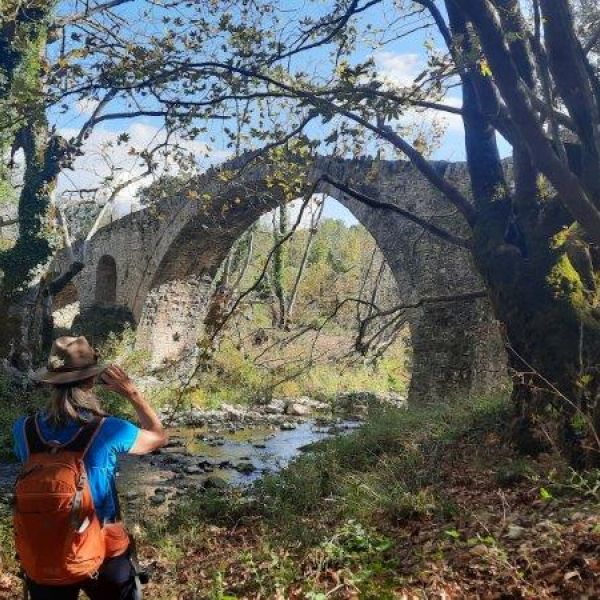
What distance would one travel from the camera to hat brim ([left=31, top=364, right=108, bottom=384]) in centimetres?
230

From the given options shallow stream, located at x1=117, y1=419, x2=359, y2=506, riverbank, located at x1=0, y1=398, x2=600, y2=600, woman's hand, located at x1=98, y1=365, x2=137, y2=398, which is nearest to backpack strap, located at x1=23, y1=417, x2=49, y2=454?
woman's hand, located at x1=98, y1=365, x2=137, y2=398

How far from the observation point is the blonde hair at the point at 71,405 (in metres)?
2.25

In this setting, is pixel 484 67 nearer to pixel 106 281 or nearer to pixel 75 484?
pixel 75 484

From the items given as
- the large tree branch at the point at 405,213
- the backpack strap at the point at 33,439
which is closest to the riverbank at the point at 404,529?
the backpack strap at the point at 33,439

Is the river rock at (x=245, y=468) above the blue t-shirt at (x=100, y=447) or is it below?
below

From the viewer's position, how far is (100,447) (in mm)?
2244

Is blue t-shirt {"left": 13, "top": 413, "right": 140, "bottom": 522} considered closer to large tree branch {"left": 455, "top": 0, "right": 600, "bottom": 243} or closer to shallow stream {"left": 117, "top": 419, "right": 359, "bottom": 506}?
large tree branch {"left": 455, "top": 0, "right": 600, "bottom": 243}

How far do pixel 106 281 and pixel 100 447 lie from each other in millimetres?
20294

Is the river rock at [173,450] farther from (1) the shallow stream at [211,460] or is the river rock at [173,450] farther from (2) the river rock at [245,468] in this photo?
(2) the river rock at [245,468]

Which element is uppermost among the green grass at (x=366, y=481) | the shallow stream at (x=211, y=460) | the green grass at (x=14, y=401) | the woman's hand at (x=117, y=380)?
the woman's hand at (x=117, y=380)

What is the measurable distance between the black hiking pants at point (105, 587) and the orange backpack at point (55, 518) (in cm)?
6

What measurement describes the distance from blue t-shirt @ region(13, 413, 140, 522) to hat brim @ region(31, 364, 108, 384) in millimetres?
134

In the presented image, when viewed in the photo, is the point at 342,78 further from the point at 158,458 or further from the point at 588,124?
the point at 158,458

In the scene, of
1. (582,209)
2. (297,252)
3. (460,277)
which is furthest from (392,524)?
(297,252)
